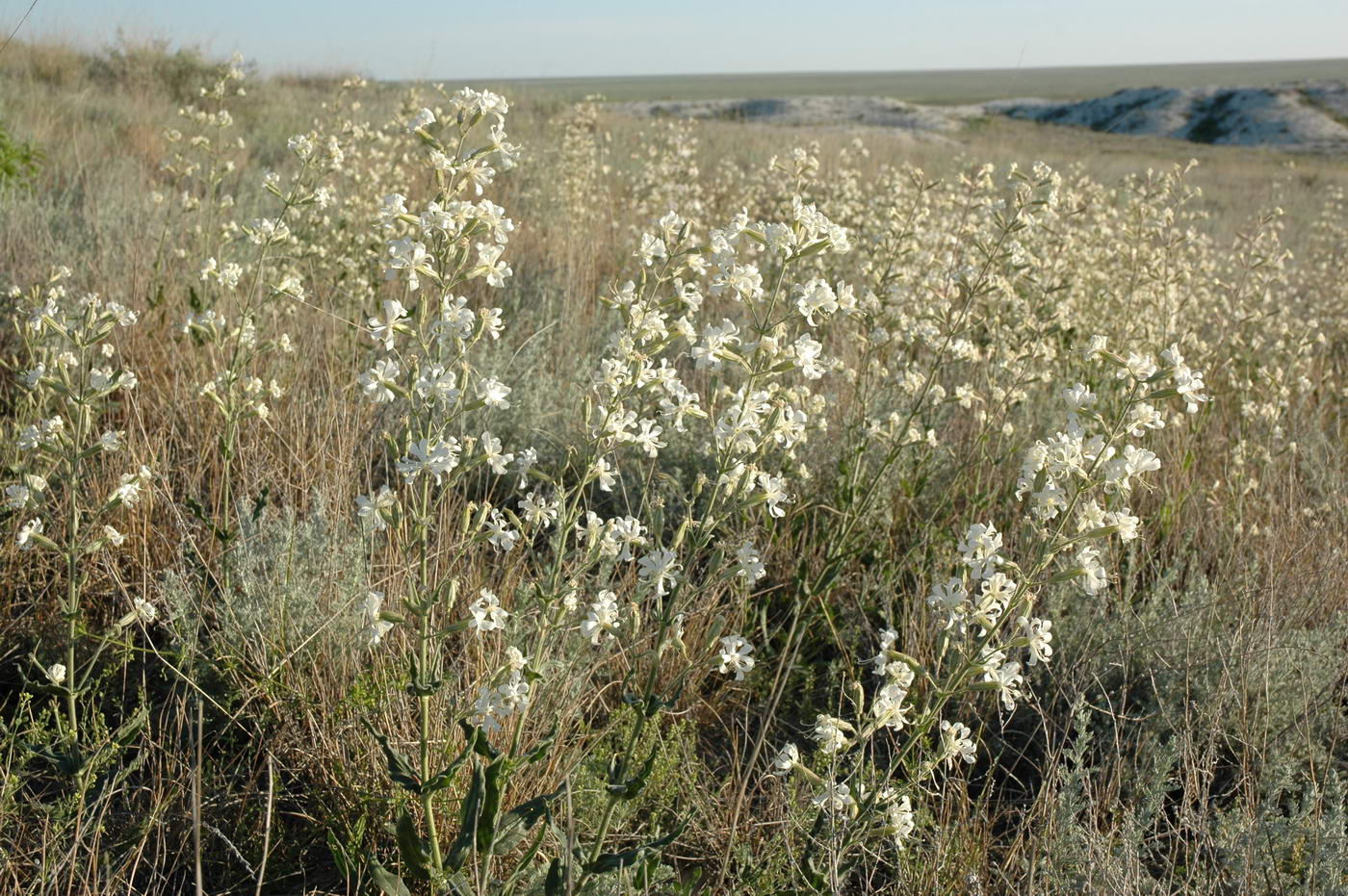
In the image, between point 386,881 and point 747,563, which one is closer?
point 386,881

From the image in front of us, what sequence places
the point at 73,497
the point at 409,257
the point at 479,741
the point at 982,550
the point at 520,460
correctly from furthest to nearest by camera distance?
the point at 73,497, the point at 520,460, the point at 982,550, the point at 409,257, the point at 479,741

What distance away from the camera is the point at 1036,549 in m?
3.14

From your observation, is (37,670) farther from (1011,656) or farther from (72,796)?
(1011,656)

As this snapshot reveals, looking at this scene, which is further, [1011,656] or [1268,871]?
[1011,656]

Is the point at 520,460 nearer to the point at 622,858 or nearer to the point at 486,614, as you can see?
the point at 486,614

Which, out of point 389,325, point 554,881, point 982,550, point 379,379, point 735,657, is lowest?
point 554,881

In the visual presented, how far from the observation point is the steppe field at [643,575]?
1885 mm

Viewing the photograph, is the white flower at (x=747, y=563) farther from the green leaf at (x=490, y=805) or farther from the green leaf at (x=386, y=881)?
the green leaf at (x=386, y=881)

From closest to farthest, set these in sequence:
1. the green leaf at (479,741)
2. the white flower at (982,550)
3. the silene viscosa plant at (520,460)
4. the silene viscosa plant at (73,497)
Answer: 1. the green leaf at (479,741)
2. the silene viscosa plant at (520,460)
3. the white flower at (982,550)
4. the silene viscosa plant at (73,497)

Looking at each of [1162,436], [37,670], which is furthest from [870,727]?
[1162,436]

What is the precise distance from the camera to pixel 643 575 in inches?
76.6

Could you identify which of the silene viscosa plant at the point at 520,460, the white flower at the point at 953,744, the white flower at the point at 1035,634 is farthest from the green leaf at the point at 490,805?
the white flower at the point at 1035,634

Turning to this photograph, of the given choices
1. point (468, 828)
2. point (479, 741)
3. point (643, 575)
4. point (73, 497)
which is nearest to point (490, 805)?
point (468, 828)

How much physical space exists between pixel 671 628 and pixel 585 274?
4052 millimetres
